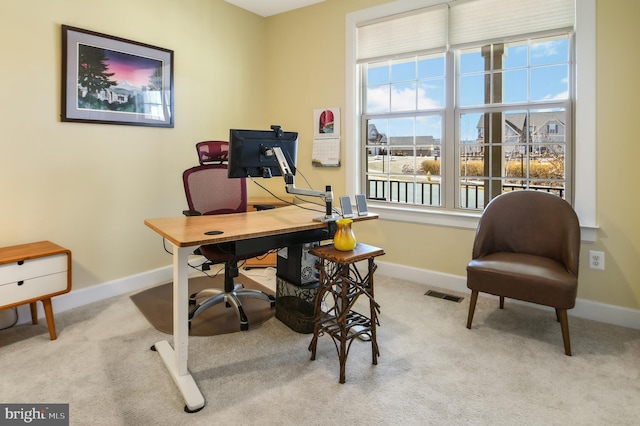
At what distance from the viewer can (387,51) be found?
3590mm

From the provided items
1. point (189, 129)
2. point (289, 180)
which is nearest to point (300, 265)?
point (289, 180)

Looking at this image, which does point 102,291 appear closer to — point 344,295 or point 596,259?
point 344,295

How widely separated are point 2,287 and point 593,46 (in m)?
3.99

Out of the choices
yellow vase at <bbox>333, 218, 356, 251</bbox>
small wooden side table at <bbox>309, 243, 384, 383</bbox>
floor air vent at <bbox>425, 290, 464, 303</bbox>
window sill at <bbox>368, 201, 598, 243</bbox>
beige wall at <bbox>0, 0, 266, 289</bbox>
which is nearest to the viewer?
small wooden side table at <bbox>309, 243, 384, 383</bbox>

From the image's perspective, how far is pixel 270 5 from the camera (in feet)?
13.3

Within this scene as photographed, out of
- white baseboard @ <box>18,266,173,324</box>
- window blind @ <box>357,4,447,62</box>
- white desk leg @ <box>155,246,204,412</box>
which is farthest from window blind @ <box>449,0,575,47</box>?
white baseboard @ <box>18,266,173,324</box>

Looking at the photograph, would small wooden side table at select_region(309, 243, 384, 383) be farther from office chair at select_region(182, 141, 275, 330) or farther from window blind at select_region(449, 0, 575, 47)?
window blind at select_region(449, 0, 575, 47)

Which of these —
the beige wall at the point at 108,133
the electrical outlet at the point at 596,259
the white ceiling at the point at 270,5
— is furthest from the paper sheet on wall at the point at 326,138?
the electrical outlet at the point at 596,259

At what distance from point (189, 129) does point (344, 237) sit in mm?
2290

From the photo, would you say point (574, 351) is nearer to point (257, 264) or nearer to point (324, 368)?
point (324, 368)

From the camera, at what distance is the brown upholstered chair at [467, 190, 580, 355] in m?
2.23

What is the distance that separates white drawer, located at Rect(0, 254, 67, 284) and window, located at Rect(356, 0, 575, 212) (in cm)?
260

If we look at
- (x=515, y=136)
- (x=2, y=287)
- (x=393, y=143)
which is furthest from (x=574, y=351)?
(x=2, y=287)

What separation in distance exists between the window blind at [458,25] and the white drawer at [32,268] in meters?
3.04
